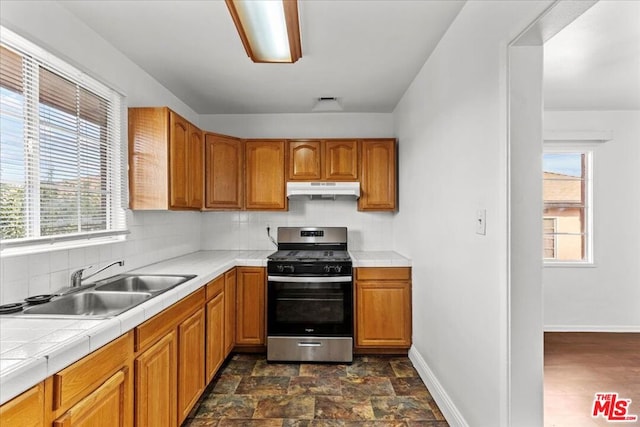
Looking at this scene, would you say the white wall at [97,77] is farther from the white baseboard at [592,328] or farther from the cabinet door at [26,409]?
the white baseboard at [592,328]

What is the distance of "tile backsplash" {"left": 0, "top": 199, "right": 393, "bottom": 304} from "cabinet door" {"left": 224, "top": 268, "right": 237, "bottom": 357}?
61cm

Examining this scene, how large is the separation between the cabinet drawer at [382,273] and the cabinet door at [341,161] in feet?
3.24

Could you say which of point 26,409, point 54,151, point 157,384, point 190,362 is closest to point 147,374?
point 157,384

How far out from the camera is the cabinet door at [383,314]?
321cm

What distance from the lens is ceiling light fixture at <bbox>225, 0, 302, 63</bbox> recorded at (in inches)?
64.4

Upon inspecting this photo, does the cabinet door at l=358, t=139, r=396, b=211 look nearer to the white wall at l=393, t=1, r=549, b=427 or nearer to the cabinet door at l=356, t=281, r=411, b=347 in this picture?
the white wall at l=393, t=1, r=549, b=427

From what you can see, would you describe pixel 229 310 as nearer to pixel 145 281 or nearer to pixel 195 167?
pixel 145 281

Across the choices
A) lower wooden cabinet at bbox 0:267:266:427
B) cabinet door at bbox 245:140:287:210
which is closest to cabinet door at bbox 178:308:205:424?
lower wooden cabinet at bbox 0:267:266:427

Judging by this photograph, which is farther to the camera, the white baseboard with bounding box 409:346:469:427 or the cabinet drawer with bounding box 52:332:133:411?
the white baseboard with bounding box 409:346:469:427

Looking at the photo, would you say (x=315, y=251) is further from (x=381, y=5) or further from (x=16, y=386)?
(x=16, y=386)

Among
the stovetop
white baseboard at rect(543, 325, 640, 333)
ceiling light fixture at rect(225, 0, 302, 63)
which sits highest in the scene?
ceiling light fixture at rect(225, 0, 302, 63)

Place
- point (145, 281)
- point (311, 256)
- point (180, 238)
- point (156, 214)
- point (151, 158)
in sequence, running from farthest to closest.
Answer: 1. point (180, 238)
2. point (311, 256)
3. point (156, 214)
4. point (151, 158)
5. point (145, 281)

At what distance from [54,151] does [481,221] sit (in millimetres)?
2296

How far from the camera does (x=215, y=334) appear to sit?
105 inches
